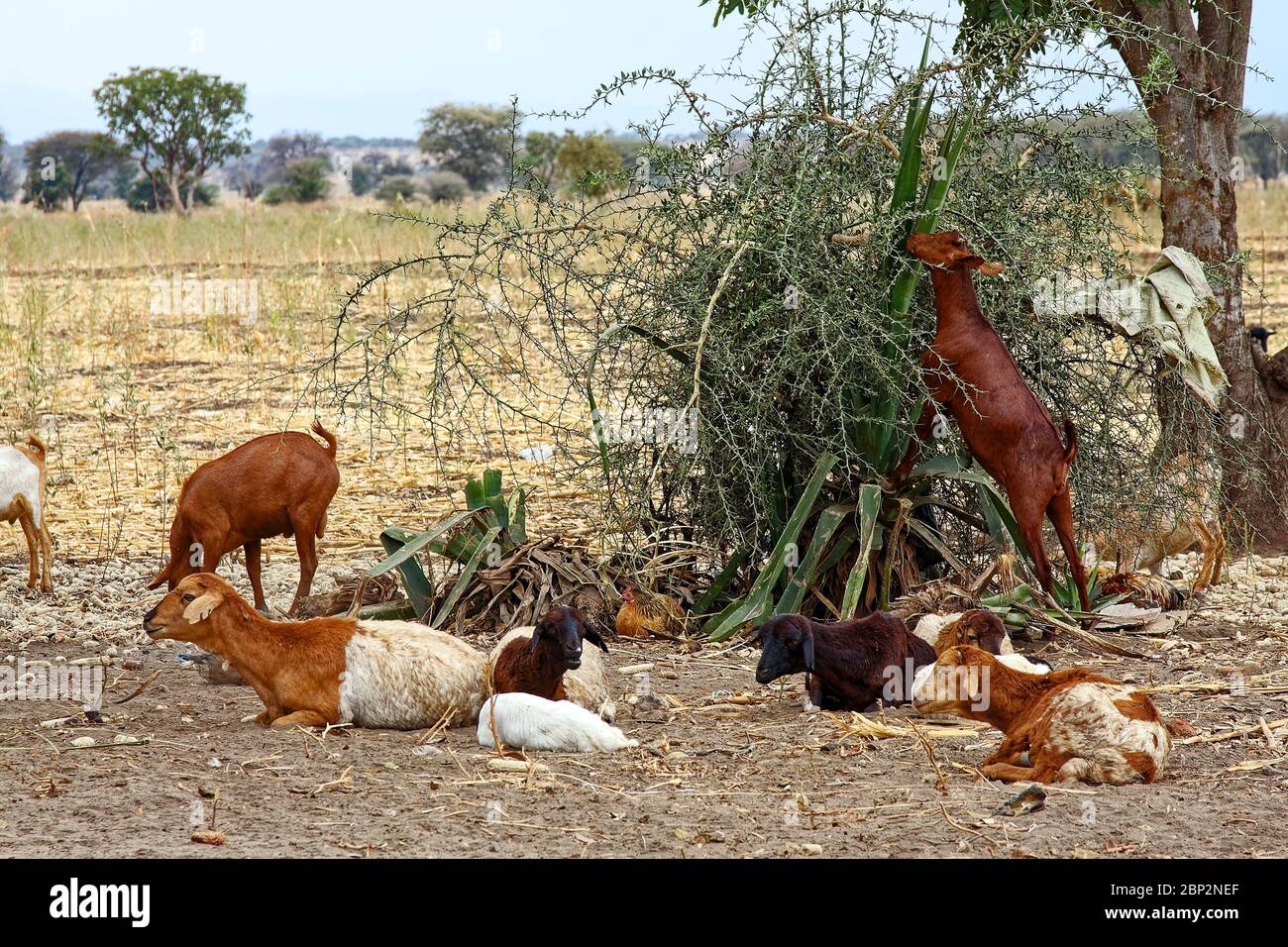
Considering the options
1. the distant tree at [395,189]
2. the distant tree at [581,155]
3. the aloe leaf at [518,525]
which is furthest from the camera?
the distant tree at [395,189]

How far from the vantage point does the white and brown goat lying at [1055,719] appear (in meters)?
4.71

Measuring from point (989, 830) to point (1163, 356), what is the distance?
145 inches

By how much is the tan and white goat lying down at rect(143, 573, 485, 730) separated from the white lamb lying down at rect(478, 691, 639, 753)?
0.38 metres

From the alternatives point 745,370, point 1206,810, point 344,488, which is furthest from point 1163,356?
point 344,488

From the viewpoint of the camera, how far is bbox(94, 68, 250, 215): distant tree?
3934 centimetres

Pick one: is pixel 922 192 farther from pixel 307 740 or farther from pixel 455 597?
pixel 307 740

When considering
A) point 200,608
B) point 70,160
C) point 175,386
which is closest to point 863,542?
point 200,608

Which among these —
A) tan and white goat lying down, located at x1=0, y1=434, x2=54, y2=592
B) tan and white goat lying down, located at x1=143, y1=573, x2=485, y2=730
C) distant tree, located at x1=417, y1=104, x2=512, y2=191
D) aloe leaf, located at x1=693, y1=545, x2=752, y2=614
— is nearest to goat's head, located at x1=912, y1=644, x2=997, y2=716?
tan and white goat lying down, located at x1=143, y1=573, x2=485, y2=730

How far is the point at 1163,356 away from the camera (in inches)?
284

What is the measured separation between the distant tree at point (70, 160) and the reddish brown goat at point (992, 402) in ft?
113

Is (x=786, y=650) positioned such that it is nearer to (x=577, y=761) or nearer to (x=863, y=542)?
(x=577, y=761)

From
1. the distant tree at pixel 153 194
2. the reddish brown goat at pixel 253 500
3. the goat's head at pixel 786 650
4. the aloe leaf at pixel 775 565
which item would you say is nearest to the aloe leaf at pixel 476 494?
the reddish brown goat at pixel 253 500

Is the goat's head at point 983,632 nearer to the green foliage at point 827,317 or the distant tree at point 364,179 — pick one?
the green foliage at point 827,317

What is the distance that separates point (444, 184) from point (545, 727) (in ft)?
154
